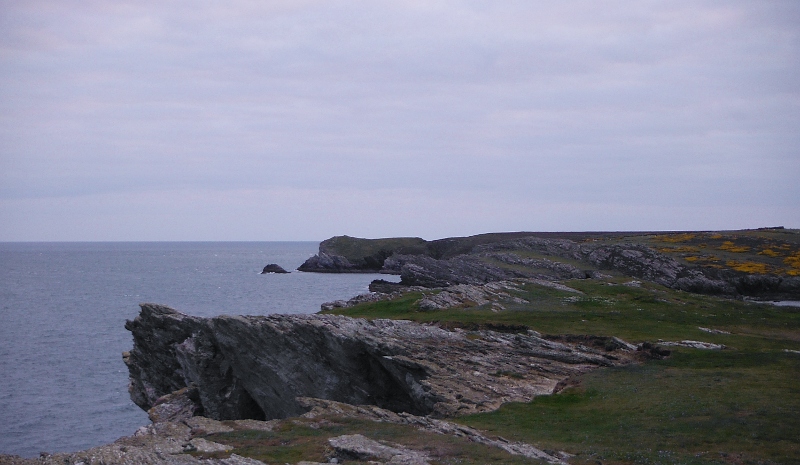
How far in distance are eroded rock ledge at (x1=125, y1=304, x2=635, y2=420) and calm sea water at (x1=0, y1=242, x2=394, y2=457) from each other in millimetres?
8733

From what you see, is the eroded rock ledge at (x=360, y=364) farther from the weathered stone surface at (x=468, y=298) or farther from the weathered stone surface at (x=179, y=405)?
the weathered stone surface at (x=468, y=298)

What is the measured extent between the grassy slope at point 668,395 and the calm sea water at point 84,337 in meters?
23.9

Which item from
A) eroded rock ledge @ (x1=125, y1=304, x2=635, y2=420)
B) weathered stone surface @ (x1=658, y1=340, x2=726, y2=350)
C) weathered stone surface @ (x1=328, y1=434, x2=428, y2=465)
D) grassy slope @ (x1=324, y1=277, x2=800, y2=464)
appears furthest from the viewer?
weathered stone surface @ (x1=658, y1=340, x2=726, y2=350)

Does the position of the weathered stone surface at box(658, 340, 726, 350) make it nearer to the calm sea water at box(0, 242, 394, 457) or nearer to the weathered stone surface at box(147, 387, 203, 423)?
the weathered stone surface at box(147, 387, 203, 423)

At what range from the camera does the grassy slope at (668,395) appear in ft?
77.5

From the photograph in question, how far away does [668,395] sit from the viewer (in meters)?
31.0

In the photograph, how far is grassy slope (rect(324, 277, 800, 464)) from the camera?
930 inches

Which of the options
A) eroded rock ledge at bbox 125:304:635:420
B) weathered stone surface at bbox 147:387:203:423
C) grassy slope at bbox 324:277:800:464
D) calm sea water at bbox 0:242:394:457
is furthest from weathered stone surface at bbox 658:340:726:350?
calm sea water at bbox 0:242:394:457

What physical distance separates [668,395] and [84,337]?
244 ft

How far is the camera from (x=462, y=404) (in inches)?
1221

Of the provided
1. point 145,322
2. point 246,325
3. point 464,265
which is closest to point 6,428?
point 145,322

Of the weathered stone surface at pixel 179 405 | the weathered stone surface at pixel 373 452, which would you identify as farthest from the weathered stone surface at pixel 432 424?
the weathered stone surface at pixel 179 405

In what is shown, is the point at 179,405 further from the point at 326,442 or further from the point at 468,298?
the point at 326,442

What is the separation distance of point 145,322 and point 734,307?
53030 mm
